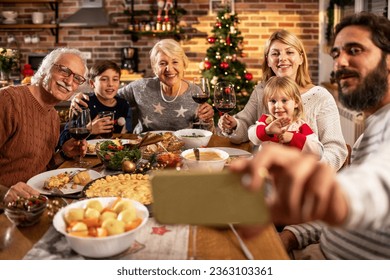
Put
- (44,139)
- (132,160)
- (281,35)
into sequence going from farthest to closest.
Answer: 1. (281,35)
2. (44,139)
3. (132,160)

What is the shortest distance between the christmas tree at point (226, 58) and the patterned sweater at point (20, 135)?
Answer: 2.61 meters

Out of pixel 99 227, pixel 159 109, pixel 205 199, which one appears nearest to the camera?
pixel 205 199

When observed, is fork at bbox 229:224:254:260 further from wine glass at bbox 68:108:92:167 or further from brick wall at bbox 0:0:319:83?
brick wall at bbox 0:0:319:83

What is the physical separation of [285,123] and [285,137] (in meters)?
0.12

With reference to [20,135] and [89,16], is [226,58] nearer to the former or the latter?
[89,16]

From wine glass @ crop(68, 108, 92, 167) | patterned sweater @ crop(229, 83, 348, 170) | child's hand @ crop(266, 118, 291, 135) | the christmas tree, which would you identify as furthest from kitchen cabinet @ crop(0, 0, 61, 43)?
child's hand @ crop(266, 118, 291, 135)

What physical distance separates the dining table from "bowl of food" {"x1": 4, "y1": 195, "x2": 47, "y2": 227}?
16 millimetres

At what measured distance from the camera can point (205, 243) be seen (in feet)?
3.20

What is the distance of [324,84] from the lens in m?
4.48

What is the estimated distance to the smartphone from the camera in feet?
1.85

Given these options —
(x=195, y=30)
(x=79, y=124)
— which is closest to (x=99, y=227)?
(x=79, y=124)

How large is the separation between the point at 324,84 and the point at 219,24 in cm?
127
